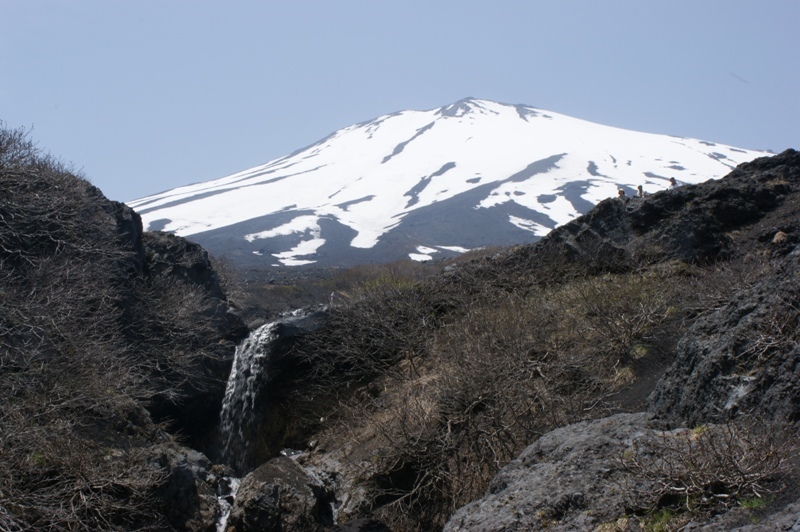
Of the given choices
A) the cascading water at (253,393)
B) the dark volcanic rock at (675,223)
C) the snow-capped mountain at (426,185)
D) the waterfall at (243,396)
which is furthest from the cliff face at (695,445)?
the snow-capped mountain at (426,185)

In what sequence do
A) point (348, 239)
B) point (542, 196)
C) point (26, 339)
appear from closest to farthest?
1. point (26, 339)
2. point (348, 239)
3. point (542, 196)

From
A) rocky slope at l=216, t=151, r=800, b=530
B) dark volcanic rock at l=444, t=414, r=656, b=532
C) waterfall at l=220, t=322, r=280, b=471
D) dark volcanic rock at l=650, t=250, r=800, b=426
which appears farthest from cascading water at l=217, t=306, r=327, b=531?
dark volcanic rock at l=650, t=250, r=800, b=426

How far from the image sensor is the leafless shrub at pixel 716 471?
258 centimetres

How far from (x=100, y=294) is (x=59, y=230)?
1.64m

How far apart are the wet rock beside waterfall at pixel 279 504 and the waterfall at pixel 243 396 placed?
4614mm

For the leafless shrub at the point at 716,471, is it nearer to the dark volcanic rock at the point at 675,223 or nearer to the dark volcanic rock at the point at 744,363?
the dark volcanic rock at the point at 744,363

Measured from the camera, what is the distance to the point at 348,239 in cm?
7194

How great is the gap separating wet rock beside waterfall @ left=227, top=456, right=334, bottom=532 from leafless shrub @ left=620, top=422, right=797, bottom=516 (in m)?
4.67

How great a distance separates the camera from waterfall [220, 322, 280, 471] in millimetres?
11969

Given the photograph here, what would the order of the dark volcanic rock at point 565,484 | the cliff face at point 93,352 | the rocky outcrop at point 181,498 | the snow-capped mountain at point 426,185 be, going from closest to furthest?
the dark volcanic rock at point 565,484 < the cliff face at point 93,352 < the rocky outcrop at point 181,498 < the snow-capped mountain at point 426,185

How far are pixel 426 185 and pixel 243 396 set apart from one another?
282 feet

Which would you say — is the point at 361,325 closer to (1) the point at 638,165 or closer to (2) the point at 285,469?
(2) the point at 285,469

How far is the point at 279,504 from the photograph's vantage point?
692 centimetres

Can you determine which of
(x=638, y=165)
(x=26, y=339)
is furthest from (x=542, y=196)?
(x=26, y=339)
